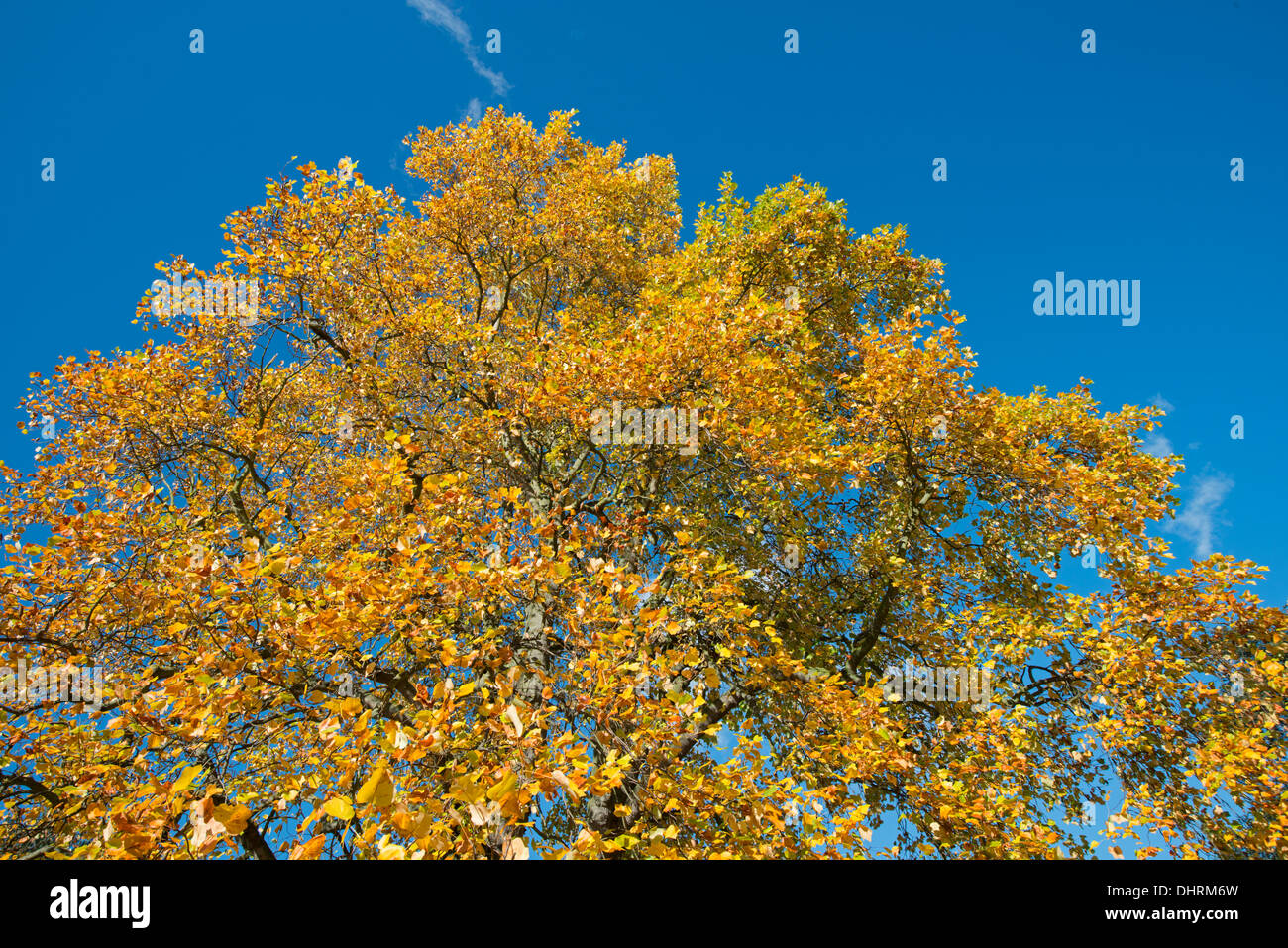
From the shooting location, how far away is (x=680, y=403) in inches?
377

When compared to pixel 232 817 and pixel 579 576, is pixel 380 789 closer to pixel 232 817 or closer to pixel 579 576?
pixel 232 817

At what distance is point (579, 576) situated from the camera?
640 centimetres

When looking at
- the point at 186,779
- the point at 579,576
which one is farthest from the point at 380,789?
the point at 579,576

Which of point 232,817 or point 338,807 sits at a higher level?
point 338,807

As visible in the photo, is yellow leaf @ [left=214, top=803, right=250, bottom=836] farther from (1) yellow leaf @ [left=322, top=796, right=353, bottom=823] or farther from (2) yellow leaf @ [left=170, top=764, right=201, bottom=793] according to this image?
(1) yellow leaf @ [left=322, top=796, right=353, bottom=823]

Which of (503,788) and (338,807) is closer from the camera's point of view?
(338,807)

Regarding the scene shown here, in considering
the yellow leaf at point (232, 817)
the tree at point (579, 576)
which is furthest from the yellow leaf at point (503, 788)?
the yellow leaf at point (232, 817)

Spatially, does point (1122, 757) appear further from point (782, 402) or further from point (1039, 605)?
point (782, 402)

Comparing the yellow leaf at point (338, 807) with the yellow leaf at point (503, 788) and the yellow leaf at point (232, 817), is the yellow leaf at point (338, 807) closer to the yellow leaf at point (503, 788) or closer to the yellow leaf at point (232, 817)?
the yellow leaf at point (503, 788)
